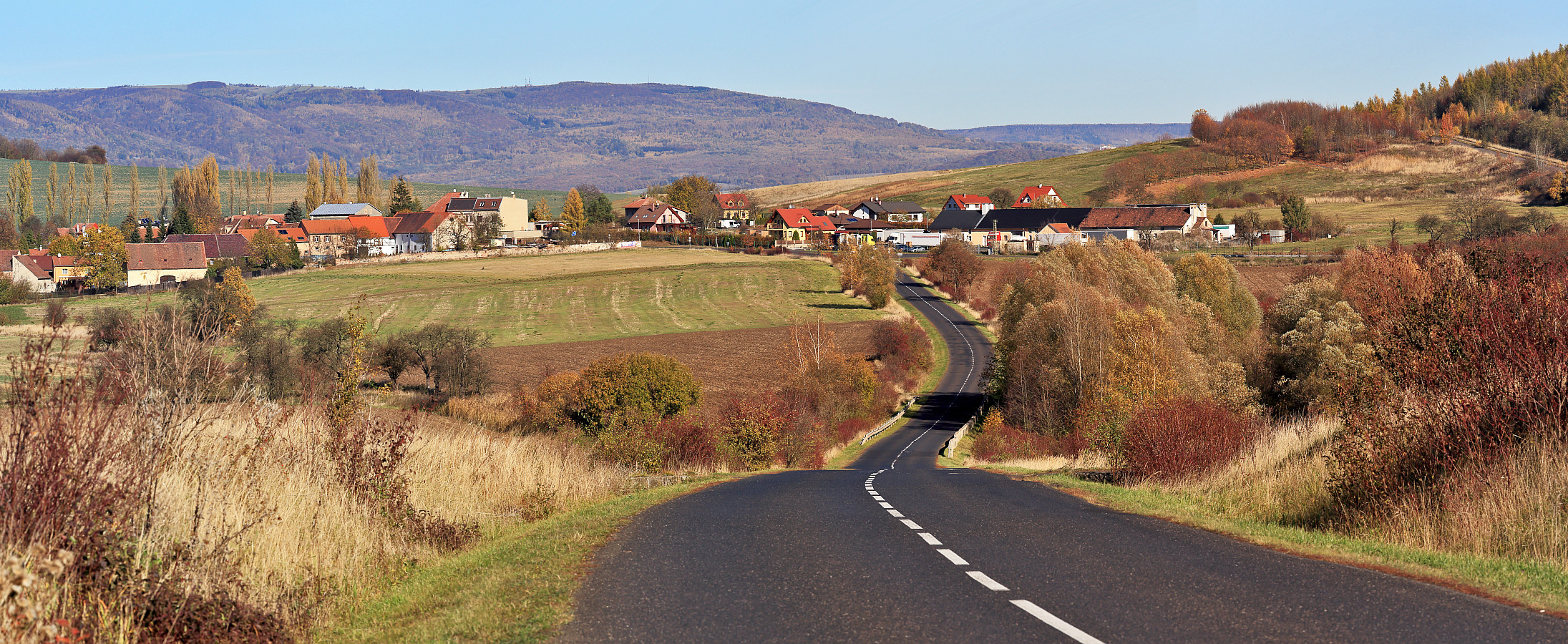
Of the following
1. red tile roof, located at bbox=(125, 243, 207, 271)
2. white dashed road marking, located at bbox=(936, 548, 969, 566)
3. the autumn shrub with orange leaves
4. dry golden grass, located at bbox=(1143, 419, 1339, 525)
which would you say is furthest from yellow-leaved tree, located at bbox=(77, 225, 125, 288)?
white dashed road marking, located at bbox=(936, 548, 969, 566)

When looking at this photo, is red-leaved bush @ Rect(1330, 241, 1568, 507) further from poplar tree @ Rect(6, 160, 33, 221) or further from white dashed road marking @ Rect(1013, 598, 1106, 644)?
poplar tree @ Rect(6, 160, 33, 221)

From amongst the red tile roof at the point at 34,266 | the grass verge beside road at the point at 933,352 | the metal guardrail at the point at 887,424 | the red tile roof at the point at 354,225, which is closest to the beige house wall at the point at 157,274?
the red tile roof at the point at 34,266

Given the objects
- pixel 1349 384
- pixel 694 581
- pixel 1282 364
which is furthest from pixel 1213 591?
pixel 1282 364

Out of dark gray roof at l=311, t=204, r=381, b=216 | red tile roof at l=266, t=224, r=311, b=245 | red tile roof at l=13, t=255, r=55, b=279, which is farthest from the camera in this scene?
dark gray roof at l=311, t=204, r=381, b=216

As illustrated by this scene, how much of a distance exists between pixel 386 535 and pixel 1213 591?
8.49m

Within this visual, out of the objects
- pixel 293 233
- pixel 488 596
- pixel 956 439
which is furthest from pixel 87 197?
pixel 488 596

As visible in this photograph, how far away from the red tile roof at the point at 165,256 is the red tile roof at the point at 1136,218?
410 ft

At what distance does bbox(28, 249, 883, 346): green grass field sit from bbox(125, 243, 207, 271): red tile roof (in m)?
18.8

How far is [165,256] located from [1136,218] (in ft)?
446

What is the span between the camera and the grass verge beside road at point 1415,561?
8336mm

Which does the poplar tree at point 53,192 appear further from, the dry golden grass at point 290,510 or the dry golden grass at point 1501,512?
the dry golden grass at point 1501,512

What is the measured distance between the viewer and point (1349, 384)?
16.3m

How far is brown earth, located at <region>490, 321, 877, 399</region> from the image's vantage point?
6800 centimetres

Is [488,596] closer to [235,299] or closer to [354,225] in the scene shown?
[235,299]
